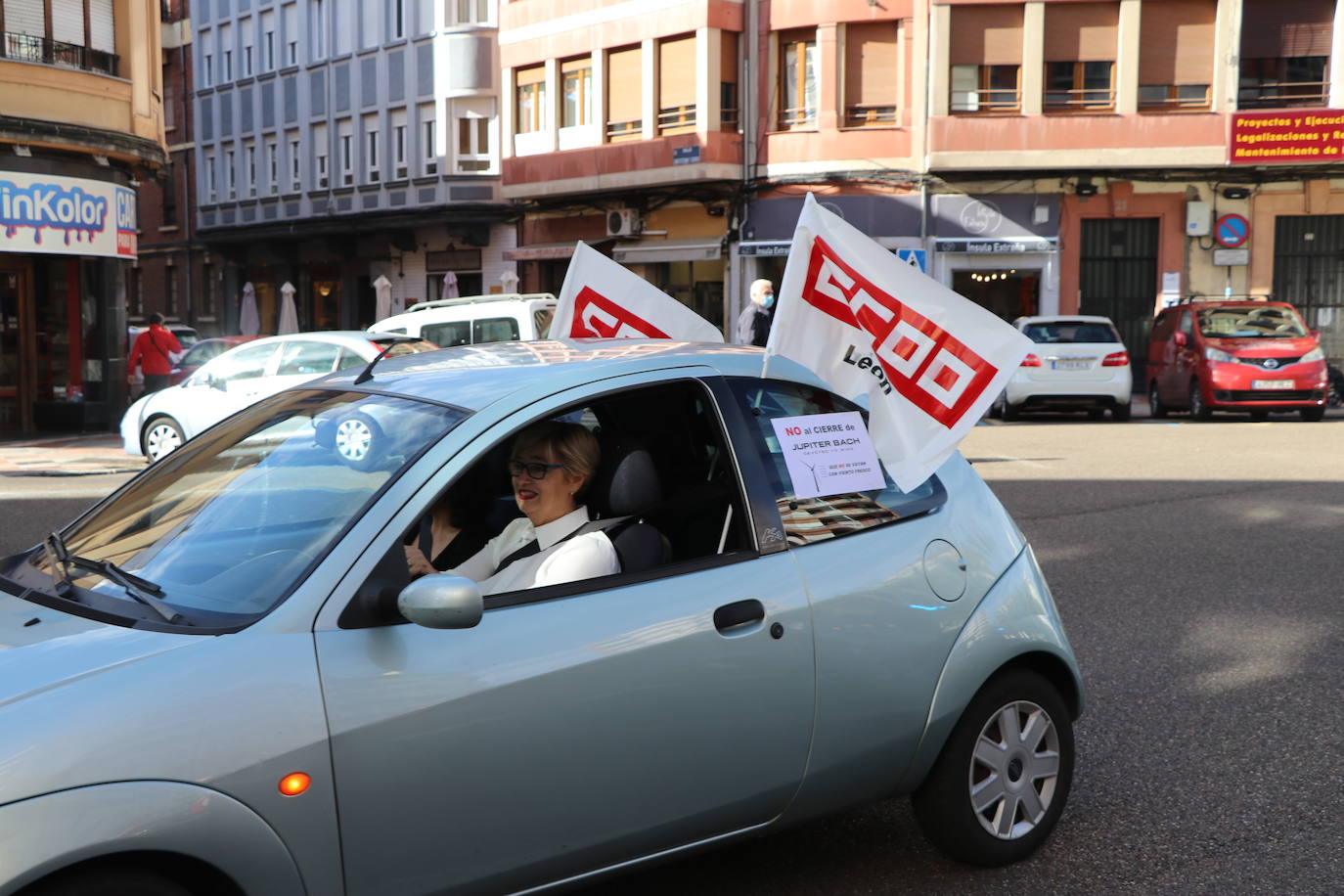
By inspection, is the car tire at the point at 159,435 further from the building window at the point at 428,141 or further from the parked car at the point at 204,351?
the building window at the point at 428,141

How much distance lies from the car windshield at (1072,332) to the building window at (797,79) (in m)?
11.1

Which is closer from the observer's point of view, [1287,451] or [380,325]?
[1287,451]

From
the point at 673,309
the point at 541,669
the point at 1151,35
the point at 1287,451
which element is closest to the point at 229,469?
the point at 541,669

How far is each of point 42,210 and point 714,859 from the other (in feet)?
64.3

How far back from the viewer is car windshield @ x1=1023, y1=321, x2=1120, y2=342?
74.7ft

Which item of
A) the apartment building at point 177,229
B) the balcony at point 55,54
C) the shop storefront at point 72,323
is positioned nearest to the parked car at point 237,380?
the shop storefront at point 72,323

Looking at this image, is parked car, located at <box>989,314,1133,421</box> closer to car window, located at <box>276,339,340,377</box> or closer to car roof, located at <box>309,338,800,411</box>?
car window, located at <box>276,339,340,377</box>

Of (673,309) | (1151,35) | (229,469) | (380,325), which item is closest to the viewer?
(229,469)

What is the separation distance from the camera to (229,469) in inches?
147

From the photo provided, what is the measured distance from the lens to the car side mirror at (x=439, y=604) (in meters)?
2.97

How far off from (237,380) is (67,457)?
3153 millimetres

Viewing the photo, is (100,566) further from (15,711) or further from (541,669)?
(541,669)

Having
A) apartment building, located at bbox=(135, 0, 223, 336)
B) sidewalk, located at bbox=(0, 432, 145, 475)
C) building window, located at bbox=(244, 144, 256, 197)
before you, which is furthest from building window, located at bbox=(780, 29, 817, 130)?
apartment building, located at bbox=(135, 0, 223, 336)

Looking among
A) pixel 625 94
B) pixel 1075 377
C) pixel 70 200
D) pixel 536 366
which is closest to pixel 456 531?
pixel 536 366
